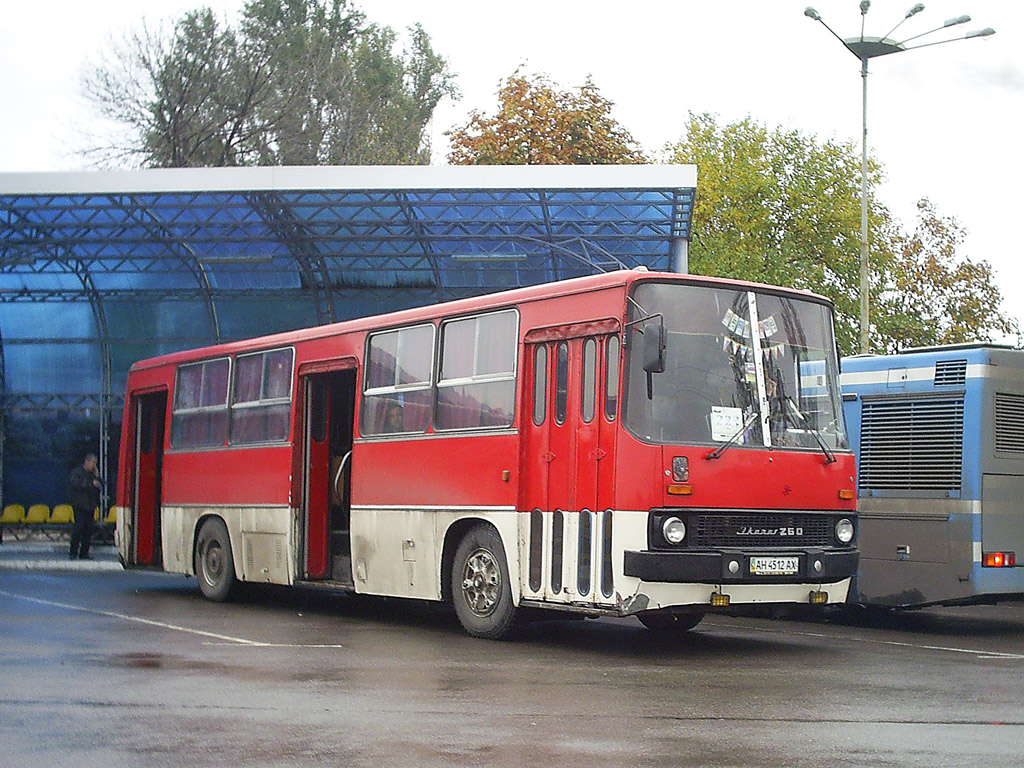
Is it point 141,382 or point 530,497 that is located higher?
point 141,382

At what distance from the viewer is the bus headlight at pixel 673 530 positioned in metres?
12.3

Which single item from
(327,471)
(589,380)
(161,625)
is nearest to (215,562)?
(327,471)

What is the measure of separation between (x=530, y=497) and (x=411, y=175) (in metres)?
15.2

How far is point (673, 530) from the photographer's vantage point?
12312 mm

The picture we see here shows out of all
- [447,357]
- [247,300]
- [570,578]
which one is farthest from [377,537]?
[247,300]

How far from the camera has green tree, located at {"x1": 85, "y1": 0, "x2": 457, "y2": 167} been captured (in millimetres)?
57062

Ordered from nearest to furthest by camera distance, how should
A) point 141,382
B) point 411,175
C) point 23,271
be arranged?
point 141,382
point 411,175
point 23,271

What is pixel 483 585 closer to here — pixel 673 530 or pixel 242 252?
pixel 673 530

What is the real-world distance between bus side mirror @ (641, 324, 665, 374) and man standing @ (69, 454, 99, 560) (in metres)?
17.7

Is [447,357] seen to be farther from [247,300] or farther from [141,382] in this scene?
[247,300]

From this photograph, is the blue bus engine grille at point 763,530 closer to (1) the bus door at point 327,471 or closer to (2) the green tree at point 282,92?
(1) the bus door at point 327,471

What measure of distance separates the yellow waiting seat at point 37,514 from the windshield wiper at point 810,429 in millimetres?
25341

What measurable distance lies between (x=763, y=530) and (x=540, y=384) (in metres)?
2.17

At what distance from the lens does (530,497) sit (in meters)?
13.4
